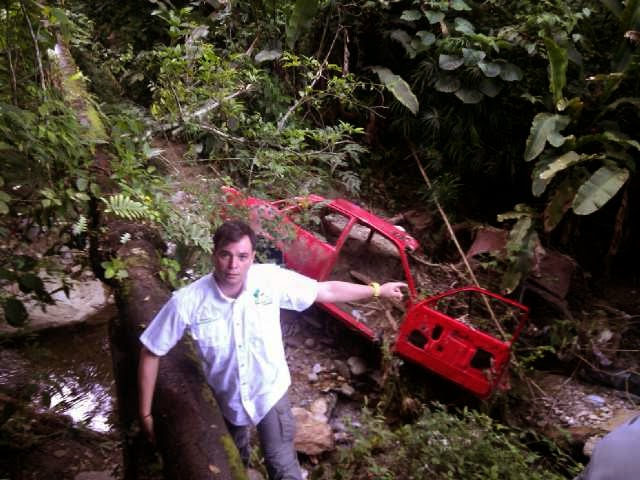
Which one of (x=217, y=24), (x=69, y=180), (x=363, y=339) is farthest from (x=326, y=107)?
(x=69, y=180)

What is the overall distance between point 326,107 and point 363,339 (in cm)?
347

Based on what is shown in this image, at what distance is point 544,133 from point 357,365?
10.3 ft

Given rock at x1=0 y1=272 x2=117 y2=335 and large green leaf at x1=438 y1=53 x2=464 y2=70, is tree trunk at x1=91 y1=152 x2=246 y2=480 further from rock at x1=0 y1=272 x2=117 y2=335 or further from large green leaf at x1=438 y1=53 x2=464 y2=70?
large green leaf at x1=438 y1=53 x2=464 y2=70

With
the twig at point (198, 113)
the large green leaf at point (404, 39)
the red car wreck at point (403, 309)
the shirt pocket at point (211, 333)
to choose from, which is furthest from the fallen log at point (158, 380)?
the large green leaf at point (404, 39)

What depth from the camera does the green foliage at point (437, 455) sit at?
2.70 meters

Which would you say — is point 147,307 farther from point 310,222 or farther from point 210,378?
point 310,222

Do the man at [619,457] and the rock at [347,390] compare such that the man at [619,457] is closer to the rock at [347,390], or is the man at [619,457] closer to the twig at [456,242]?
the rock at [347,390]

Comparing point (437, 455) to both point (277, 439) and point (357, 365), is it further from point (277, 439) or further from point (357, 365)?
point (357, 365)

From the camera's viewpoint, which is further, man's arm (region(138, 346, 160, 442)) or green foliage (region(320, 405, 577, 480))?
→ green foliage (region(320, 405, 577, 480))

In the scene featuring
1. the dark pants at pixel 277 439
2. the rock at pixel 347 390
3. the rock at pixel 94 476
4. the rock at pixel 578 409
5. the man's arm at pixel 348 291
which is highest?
the man's arm at pixel 348 291

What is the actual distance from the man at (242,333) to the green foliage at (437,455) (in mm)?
661

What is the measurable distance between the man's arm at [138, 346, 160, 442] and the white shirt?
37mm

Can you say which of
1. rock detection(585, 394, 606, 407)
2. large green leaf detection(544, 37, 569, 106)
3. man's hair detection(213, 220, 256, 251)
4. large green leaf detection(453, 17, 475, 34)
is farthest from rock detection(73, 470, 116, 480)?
large green leaf detection(453, 17, 475, 34)

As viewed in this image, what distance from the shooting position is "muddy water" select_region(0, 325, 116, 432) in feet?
8.95
